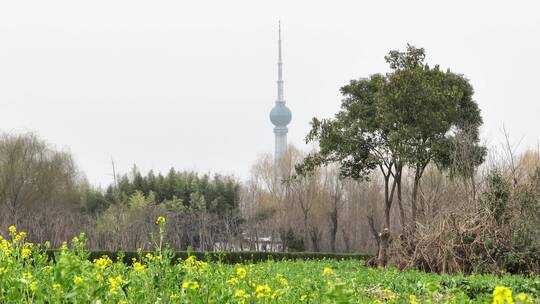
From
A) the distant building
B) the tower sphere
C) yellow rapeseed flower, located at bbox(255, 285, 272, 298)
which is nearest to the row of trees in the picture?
yellow rapeseed flower, located at bbox(255, 285, 272, 298)

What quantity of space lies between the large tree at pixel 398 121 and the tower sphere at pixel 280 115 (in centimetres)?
14271

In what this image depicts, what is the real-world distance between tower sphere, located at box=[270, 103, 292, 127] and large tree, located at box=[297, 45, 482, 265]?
468ft

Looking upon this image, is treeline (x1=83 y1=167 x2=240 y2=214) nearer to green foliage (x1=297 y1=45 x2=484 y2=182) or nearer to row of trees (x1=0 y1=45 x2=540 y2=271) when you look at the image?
row of trees (x1=0 y1=45 x2=540 y2=271)

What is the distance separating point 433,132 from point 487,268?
11.0 meters

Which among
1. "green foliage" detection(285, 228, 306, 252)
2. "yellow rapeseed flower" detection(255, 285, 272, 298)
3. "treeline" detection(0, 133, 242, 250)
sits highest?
"treeline" detection(0, 133, 242, 250)

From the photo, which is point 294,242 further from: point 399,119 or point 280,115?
point 280,115

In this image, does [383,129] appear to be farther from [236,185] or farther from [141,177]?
[141,177]

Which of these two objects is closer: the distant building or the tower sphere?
the distant building

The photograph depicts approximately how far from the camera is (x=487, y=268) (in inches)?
663

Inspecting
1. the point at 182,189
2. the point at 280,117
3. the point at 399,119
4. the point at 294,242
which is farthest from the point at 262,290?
the point at 280,117

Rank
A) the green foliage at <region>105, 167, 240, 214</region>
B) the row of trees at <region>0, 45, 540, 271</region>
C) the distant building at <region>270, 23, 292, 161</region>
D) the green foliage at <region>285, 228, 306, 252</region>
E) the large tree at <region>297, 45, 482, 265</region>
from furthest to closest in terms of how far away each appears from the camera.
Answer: the distant building at <region>270, 23, 292, 161</region> < the green foliage at <region>105, 167, 240, 214</region> < the green foliage at <region>285, 228, 306, 252</region> < the large tree at <region>297, 45, 482, 265</region> < the row of trees at <region>0, 45, 540, 271</region>

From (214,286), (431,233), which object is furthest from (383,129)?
(214,286)

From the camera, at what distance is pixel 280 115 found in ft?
566

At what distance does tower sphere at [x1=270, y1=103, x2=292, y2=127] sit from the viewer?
173 metres
